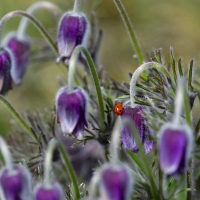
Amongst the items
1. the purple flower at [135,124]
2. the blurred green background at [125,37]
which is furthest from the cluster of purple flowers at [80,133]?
the blurred green background at [125,37]

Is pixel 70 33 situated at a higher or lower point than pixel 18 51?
higher

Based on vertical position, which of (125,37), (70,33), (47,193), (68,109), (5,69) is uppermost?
(70,33)

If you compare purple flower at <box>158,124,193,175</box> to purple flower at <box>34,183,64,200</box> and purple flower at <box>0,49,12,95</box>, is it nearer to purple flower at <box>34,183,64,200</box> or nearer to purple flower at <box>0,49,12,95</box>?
purple flower at <box>34,183,64,200</box>

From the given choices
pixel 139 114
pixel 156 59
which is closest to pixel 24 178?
pixel 139 114

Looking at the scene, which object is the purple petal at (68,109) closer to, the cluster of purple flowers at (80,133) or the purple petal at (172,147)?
the cluster of purple flowers at (80,133)

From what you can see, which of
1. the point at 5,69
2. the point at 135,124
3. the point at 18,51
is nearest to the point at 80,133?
the point at 135,124

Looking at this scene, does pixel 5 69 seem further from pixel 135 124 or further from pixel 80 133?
pixel 135 124

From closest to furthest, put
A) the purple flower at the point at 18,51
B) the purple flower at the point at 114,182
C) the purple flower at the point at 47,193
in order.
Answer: the purple flower at the point at 114,182 → the purple flower at the point at 47,193 → the purple flower at the point at 18,51
